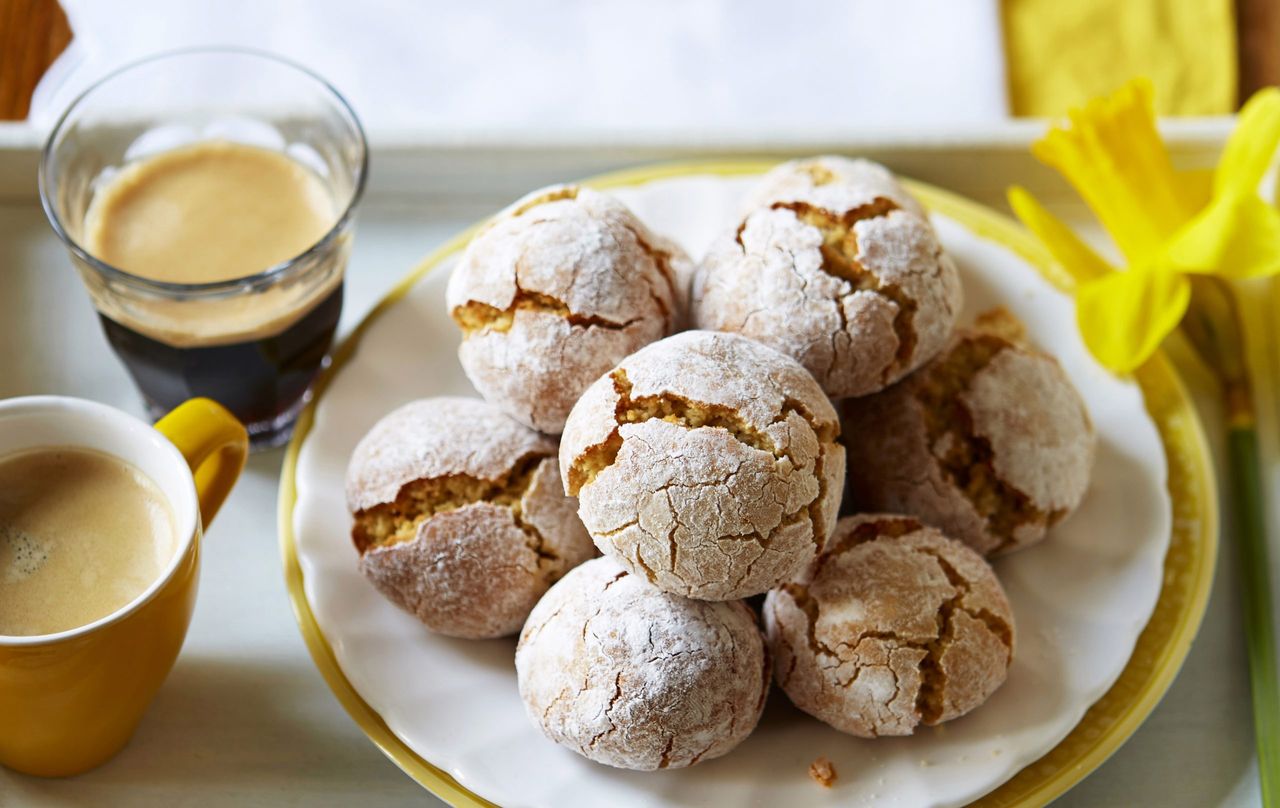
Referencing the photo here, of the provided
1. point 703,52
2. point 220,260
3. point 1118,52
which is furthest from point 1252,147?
point 220,260

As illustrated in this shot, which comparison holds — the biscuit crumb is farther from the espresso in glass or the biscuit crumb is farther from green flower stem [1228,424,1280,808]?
Result: the espresso in glass

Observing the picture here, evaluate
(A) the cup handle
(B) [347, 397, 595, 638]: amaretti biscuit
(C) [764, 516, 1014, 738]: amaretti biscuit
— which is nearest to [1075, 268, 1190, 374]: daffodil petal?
(C) [764, 516, 1014, 738]: amaretti biscuit

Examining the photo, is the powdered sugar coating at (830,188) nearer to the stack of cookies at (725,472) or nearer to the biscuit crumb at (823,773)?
the stack of cookies at (725,472)

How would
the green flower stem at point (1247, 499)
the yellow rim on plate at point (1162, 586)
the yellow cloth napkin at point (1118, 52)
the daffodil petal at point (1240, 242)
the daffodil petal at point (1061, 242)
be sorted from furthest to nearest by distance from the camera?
the yellow cloth napkin at point (1118, 52), the daffodil petal at point (1061, 242), the daffodil petal at point (1240, 242), the green flower stem at point (1247, 499), the yellow rim on plate at point (1162, 586)

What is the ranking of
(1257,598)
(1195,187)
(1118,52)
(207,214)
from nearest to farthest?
(1257,598) < (207,214) < (1195,187) < (1118,52)

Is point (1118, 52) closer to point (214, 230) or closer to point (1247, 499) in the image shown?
point (1247, 499)

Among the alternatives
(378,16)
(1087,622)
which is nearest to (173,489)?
(1087,622)

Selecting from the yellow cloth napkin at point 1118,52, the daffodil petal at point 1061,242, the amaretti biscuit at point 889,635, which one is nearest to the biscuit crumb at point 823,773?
the amaretti biscuit at point 889,635
